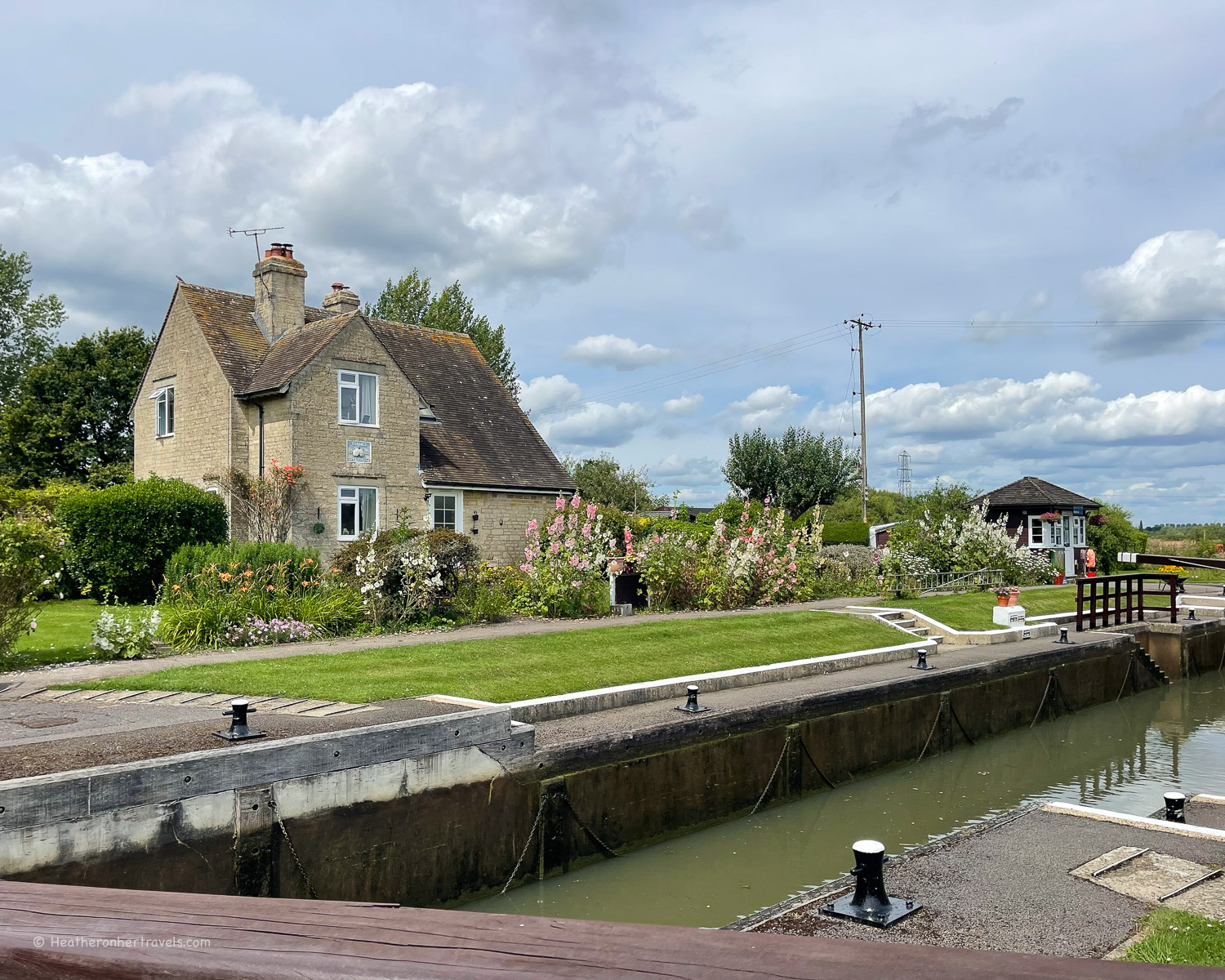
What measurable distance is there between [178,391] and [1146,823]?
25.9 metres

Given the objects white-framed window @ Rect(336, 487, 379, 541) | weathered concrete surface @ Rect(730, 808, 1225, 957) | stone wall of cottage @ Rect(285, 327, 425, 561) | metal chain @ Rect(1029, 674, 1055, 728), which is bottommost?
metal chain @ Rect(1029, 674, 1055, 728)

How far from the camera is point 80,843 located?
6160 mm

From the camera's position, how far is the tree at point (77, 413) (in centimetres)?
3575

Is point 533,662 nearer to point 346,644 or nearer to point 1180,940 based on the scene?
point 346,644

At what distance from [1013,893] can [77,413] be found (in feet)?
125

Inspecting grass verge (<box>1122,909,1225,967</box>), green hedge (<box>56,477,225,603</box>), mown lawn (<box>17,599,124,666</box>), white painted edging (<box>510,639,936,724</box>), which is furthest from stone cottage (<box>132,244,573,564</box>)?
grass verge (<box>1122,909,1225,967</box>)

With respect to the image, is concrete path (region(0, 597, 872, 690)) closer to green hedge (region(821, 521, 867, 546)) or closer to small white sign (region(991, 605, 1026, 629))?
small white sign (region(991, 605, 1026, 629))

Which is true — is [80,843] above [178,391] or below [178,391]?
below

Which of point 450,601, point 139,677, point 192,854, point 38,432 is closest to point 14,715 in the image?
point 139,677

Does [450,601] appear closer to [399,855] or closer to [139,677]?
[139,677]

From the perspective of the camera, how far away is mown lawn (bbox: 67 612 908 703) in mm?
11023

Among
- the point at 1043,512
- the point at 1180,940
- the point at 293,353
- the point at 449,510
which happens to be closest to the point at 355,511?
the point at 449,510

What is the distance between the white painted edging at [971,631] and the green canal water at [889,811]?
6.90 ft

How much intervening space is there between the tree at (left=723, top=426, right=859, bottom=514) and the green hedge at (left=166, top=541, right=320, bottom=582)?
32.6m
